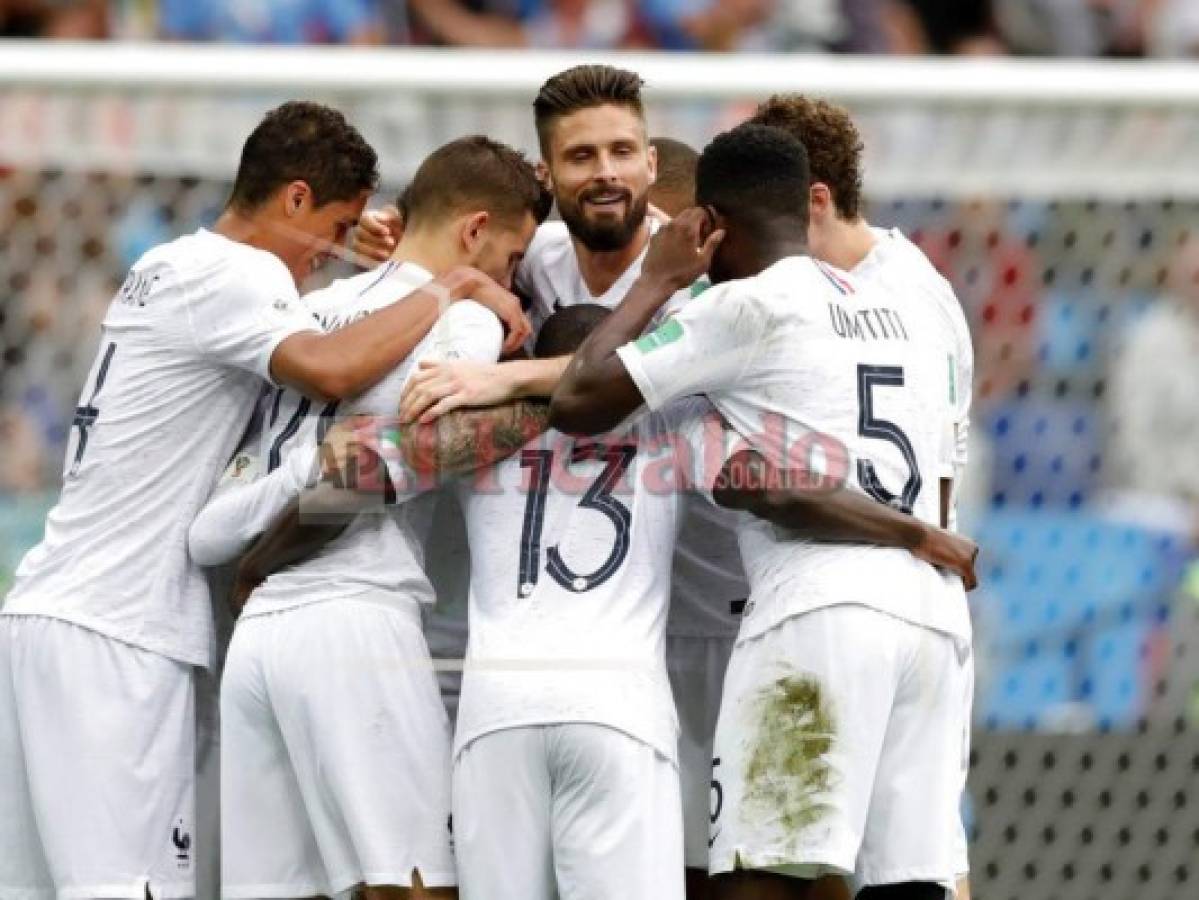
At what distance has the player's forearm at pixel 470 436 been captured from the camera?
4789 millimetres

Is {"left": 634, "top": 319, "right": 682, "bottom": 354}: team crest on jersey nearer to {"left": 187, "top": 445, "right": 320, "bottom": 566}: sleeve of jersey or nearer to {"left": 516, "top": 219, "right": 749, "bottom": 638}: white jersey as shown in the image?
{"left": 516, "top": 219, "right": 749, "bottom": 638}: white jersey

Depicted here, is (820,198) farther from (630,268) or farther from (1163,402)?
(1163,402)

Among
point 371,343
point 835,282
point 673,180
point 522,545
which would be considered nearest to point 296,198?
point 371,343

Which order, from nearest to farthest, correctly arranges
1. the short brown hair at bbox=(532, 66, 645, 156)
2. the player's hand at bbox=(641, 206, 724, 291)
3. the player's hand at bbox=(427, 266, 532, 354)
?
1. the player's hand at bbox=(641, 206, 724, 291)
2. the player's hand at bbox=(427, 266, 532, 354)
3. the short brown hair at bbox=(532, 66, 645, 156)

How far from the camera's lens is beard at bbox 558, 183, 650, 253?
5125 mm

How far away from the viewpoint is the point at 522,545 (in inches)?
188

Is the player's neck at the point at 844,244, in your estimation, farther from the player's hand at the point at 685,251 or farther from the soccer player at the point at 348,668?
the soccer player at the point at 348,668

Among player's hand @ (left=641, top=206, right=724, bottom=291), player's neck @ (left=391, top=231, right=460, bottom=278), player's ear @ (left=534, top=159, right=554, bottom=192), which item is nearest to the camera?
player's hand @ (left=641, top=206, right=724, bottom=291)

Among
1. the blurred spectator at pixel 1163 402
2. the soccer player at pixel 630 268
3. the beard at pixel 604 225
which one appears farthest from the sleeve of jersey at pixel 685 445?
the blurred spectator at pixel 1163 402

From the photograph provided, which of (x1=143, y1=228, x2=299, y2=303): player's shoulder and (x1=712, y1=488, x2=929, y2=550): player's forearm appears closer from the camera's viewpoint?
(x1=712, y1=488, x2=929, y2=550): player's forearm

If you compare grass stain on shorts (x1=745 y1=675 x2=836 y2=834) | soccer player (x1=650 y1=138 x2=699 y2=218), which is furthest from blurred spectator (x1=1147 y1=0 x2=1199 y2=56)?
grass stain on shorts (x1=745 y1=675 x2=836 y2=834)

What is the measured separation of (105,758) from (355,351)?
1041mm

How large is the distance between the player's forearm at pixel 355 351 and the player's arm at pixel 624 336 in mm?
384

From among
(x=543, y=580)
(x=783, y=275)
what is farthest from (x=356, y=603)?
(x=783, y=275)
